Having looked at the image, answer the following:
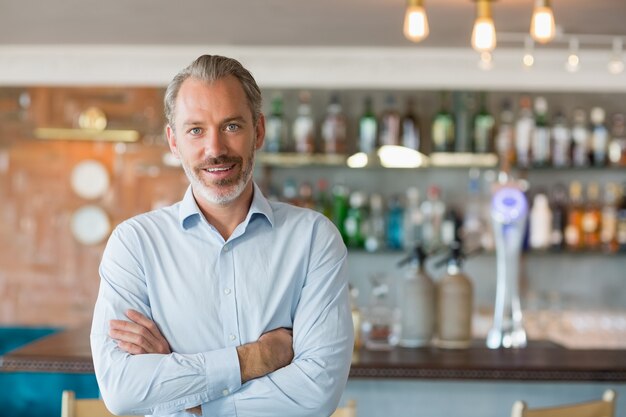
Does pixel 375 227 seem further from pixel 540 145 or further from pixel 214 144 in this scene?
pixel 214 144

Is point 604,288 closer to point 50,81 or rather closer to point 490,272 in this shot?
point 490,272

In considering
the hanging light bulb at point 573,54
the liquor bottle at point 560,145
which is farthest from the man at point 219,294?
the liquor bottle at point 560,145

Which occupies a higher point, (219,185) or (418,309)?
(219,185)

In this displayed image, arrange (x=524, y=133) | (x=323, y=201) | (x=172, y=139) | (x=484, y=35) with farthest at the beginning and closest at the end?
(x=323, y=201), (x=524, y=133), (x=484, y=35), (x=172, y=139)

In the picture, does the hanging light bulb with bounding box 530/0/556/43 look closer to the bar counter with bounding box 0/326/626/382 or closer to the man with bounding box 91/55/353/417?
the bar counter with bounding box 0/326/626/382

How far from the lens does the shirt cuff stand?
1.78 metres

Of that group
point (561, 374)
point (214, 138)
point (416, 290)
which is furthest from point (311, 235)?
point (416, 290)

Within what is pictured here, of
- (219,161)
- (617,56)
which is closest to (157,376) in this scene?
(219,161)

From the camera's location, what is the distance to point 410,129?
247 inches

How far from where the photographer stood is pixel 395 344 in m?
3.71

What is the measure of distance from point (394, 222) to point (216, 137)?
456cm

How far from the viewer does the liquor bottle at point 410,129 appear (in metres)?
6.26

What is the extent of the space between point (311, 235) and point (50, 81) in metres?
4.90

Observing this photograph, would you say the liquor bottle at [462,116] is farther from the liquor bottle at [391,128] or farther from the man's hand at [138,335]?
the man's hand at [138,335]
